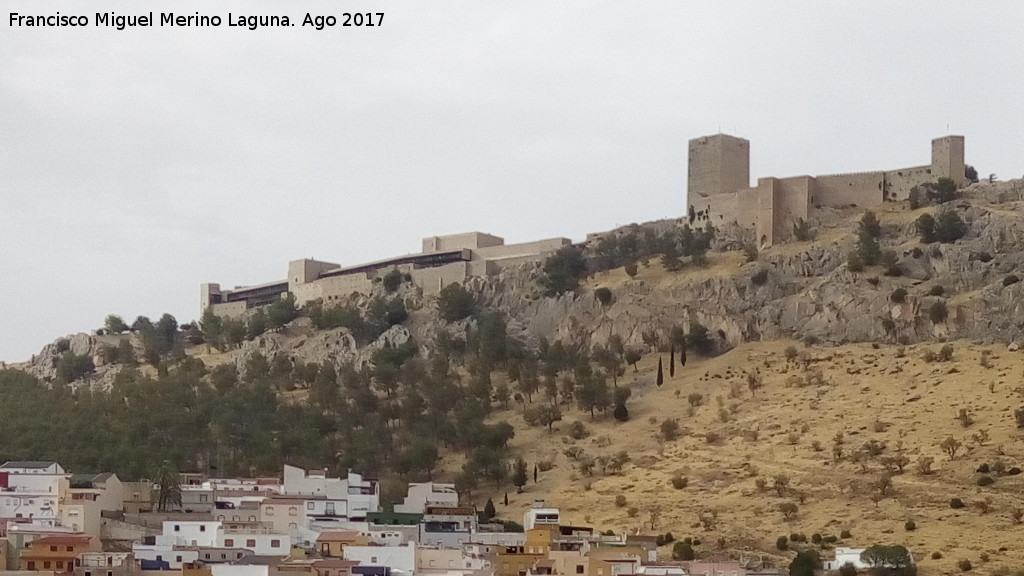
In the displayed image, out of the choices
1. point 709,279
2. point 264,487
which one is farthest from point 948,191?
point 264,487

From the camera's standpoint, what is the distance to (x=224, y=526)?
52.7 metres

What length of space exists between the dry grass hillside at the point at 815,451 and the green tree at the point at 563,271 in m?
7.84

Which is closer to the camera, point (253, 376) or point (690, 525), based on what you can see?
point (690, 525)

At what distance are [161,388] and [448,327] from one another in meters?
15.6

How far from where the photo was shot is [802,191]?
262 feet

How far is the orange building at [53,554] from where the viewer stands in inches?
1847

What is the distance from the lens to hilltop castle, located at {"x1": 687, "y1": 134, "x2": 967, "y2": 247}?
7938cm

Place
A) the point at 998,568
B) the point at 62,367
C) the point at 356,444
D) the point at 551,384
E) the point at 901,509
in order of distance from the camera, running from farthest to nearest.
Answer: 1. the point at 62,367
2. the point at 551,384
3. the point at 356,444
4. the point at 901,509
5. the point at 998,568

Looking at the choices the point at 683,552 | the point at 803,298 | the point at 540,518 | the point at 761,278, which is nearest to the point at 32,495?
the point at 540,518

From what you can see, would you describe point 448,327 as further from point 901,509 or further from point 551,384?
point 901,509

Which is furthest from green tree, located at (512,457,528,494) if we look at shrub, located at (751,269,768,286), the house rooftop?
shrub, located at (751,269,768,286)

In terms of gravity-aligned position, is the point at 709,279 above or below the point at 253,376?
above

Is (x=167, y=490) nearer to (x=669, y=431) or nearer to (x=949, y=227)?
(x=669, y=431)

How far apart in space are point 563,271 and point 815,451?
74.8 feet
